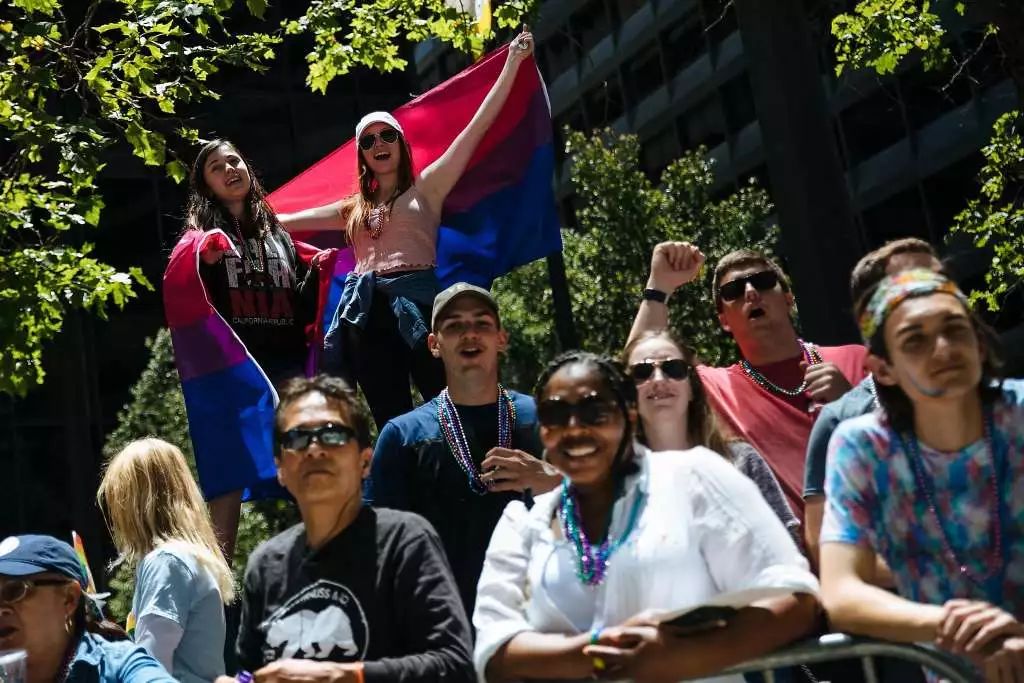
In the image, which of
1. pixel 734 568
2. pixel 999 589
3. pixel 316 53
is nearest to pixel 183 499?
pixel 734 568

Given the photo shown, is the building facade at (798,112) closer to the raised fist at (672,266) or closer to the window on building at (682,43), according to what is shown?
the window on building at (682,43)

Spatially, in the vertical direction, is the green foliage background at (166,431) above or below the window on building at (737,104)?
below

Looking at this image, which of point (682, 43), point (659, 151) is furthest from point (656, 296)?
point (659, 151)

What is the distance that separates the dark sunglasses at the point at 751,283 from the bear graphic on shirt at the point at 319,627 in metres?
2.10

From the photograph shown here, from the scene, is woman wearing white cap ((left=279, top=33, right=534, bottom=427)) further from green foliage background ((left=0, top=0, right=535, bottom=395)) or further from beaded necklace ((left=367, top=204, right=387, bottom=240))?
green foliage background ((left=0, top=0, right=535, bottom=395))

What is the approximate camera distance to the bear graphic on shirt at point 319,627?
3.93 metres

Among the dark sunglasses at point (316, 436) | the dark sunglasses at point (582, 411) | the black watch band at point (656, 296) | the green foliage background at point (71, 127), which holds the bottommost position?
the dark sunglasses at point (582, 411)

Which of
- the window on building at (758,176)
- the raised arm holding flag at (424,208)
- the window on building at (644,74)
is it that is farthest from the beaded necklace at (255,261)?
the window on building at (644,74)

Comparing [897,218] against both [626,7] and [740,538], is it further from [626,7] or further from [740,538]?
[740,538]

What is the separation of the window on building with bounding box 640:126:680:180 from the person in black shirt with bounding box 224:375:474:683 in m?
42.5

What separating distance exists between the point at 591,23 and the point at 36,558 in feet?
153

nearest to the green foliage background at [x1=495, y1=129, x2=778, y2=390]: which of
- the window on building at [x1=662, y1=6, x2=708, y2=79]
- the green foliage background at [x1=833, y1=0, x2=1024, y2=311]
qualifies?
the window on building at [x1=662, y1=6, x2=708, y2=79]

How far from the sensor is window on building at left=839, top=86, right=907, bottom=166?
38438mm

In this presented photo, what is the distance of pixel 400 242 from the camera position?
7410 millimetres
